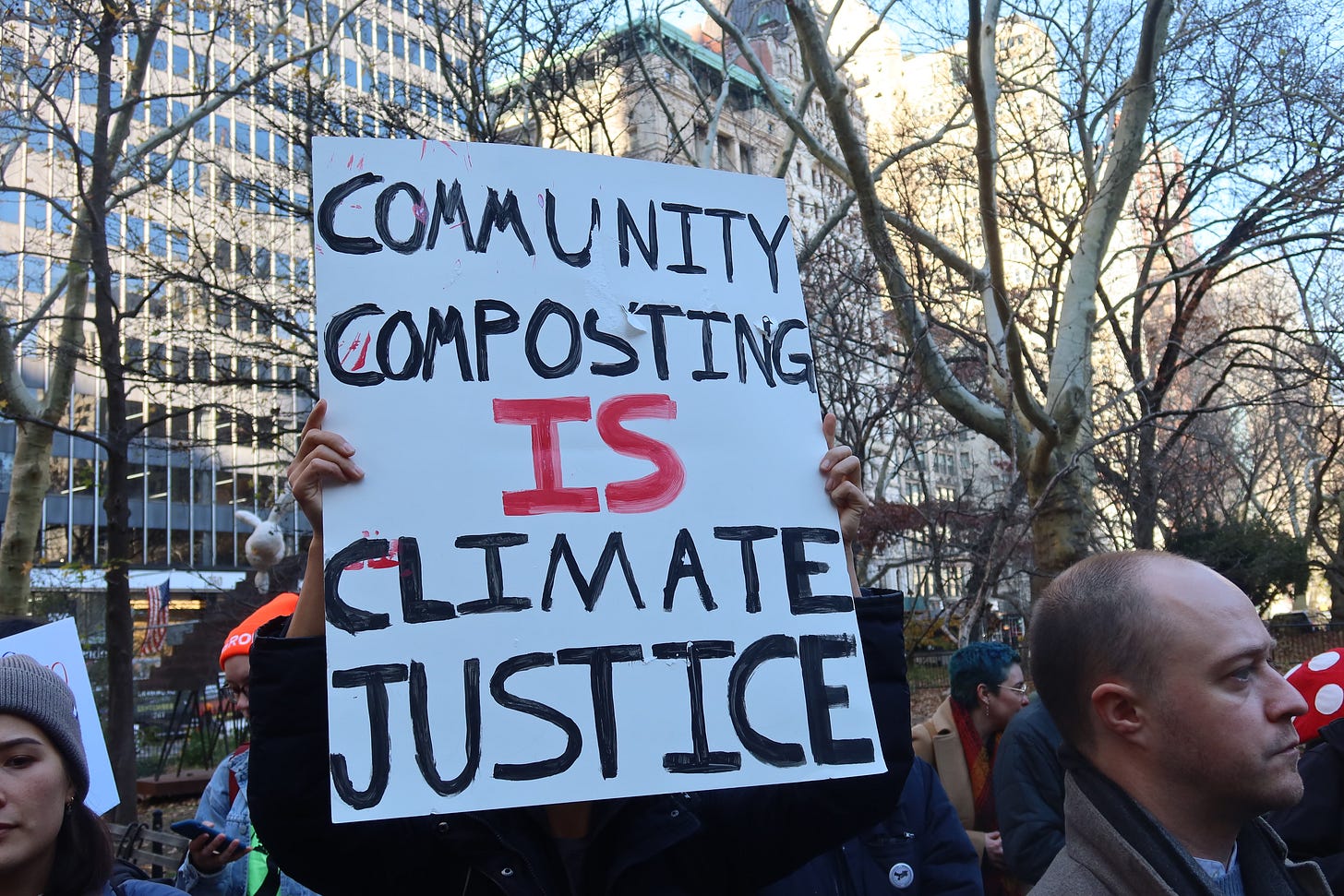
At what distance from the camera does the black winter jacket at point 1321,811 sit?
2750mm

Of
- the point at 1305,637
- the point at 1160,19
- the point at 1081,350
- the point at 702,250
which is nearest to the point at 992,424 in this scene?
A: the point at 1081,350

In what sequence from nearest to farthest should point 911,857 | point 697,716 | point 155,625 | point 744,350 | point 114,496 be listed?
point 697,716 < point 744,350 < point 911,857 < point 114,496 < point 155,625

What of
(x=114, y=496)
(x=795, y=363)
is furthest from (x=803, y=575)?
(x=114, y=496)

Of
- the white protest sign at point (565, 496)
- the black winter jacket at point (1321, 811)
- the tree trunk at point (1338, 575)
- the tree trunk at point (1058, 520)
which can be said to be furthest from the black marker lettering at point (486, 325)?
the tree trunk at point (1338, 575)

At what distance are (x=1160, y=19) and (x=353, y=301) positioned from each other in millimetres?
8653

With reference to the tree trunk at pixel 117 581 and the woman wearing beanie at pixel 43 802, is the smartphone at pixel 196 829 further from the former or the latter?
the tree trunk at pixel 117 581

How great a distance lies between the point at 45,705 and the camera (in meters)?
2.11

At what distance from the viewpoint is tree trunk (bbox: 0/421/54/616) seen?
10.1 m

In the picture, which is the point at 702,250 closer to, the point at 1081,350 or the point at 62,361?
the point at 1081,350

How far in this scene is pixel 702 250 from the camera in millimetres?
2391

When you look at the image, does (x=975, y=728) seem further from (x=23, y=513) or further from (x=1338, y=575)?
(x=1338, y=575)

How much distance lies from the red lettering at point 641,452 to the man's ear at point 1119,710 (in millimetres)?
823

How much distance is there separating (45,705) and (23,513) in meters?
9.30

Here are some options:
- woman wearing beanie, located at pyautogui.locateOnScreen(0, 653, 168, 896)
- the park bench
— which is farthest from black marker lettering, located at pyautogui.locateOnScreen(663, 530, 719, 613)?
the park bench
